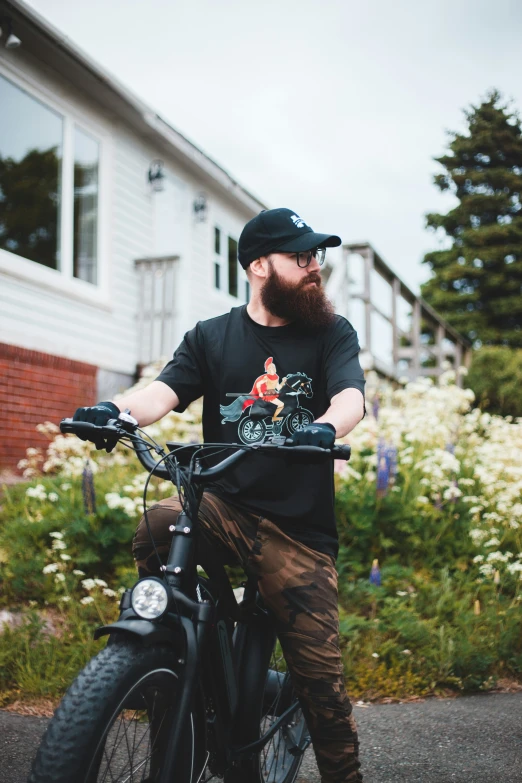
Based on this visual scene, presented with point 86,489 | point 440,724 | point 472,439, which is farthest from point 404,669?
point 472,439

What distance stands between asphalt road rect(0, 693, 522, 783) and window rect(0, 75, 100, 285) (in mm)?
6249

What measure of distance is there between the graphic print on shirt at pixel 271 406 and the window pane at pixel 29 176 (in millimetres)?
6588

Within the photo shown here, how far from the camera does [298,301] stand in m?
2.84

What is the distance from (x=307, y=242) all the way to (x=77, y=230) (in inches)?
308

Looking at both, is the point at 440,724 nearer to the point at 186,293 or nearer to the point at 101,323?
the point at 101,323

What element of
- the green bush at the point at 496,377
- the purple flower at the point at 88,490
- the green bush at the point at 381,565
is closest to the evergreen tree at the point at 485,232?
the green bush at the point at 496,377

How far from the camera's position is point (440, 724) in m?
4.02

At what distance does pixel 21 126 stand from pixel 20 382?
2898 millimetres

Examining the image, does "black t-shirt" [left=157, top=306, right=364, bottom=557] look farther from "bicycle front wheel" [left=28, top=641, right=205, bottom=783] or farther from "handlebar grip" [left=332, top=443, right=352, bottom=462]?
"bicycle front wheel" [left=28, top=641, right=205, bottom=783]

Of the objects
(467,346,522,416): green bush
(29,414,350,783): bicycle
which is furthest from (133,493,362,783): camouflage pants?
(467,346,522,416): green bush

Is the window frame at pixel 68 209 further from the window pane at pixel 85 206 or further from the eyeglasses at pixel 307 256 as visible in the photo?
the eyeglasses at pixel 307 256

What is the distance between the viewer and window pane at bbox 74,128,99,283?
10086 millimetres

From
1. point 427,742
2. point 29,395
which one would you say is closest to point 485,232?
point 29,395

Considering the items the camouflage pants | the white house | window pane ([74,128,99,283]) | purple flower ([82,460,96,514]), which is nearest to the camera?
the camouflage pants
